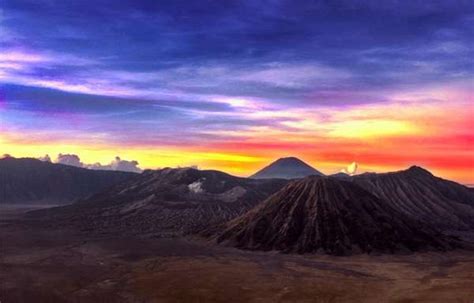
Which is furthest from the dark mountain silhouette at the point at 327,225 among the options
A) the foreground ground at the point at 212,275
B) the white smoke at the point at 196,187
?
the white smoke at the point at 196,187

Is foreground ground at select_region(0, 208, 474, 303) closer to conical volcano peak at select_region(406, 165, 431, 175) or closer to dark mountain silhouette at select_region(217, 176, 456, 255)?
dark mountain silhouette at select_region(217, 176, 456, 255)

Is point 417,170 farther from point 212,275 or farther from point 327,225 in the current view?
point 212,275

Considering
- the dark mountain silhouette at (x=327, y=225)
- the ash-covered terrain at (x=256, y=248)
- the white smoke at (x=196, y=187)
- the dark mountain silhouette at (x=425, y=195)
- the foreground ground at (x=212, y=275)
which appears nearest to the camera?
the foreground ground at (x=212, y=275)

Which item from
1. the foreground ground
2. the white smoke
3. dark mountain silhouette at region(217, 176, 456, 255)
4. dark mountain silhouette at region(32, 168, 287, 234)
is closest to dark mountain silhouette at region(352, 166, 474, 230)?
dark mountain silhouette at region(217, 176, 456, 255)

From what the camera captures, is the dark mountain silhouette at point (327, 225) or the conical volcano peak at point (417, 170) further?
the conical volcano peak at point (417, 170)

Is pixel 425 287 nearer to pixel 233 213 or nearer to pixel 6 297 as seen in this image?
pixel 6 297

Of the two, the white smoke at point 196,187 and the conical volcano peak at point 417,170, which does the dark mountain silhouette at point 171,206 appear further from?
the conical volcano peak at point 417,170

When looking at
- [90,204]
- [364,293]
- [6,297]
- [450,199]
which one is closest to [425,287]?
[364,293]
